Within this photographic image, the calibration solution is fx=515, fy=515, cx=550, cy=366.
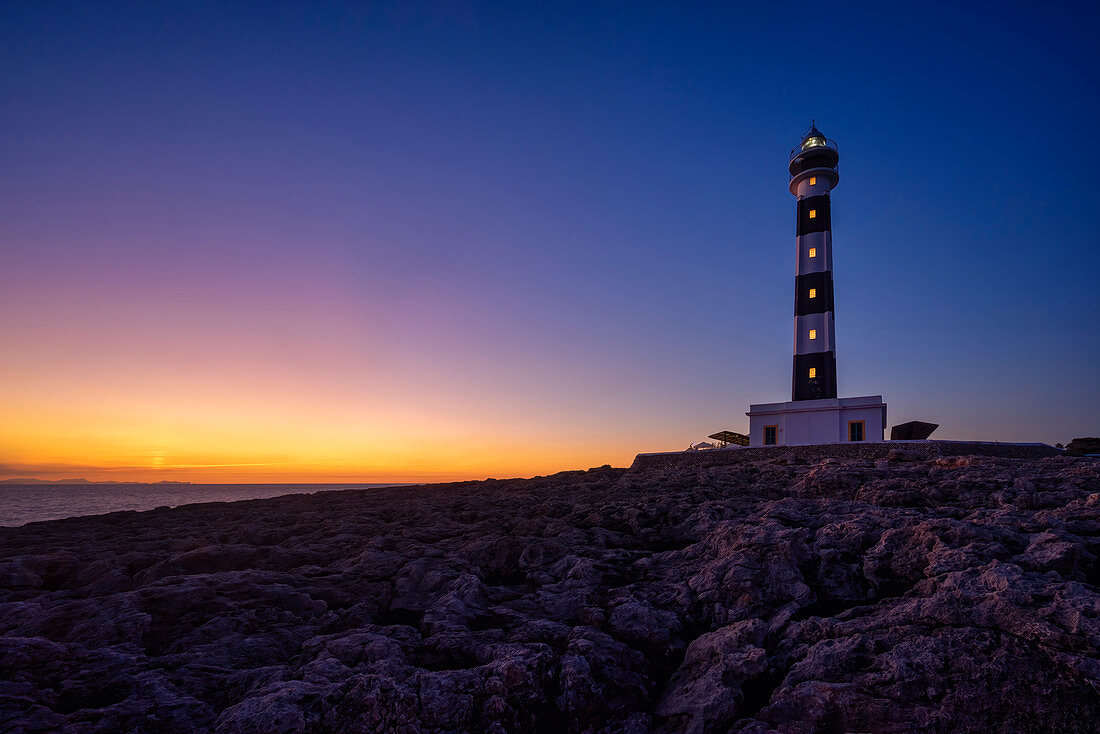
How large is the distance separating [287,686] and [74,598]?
562 cm

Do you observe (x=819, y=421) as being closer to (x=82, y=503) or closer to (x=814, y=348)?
(x=814, y=348)

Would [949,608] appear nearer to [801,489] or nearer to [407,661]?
[407,661]

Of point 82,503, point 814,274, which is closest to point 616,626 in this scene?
point 814,274

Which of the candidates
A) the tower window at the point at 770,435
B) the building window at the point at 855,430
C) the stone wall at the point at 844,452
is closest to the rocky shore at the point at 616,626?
the stone wall at the point at 844,452

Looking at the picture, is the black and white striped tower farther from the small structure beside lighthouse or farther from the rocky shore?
the rocky shore

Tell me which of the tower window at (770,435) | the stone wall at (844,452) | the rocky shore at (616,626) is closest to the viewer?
the rocky shore at (616,626)

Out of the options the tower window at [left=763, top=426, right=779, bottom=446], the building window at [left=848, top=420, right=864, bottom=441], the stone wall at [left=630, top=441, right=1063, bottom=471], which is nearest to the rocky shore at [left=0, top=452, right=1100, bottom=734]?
the stone wall at [left=630, top=441, right=1063, bottom=471]

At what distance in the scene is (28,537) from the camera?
42.5 feet

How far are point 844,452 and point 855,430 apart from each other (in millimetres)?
11024

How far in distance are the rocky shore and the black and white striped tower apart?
78.4 feet

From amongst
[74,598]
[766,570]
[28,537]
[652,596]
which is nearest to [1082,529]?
[766,570]

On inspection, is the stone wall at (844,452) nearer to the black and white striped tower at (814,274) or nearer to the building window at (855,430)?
the building window at (855,430)

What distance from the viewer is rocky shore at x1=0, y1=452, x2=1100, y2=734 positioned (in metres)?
4.30

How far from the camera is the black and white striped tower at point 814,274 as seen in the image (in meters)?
32.8
